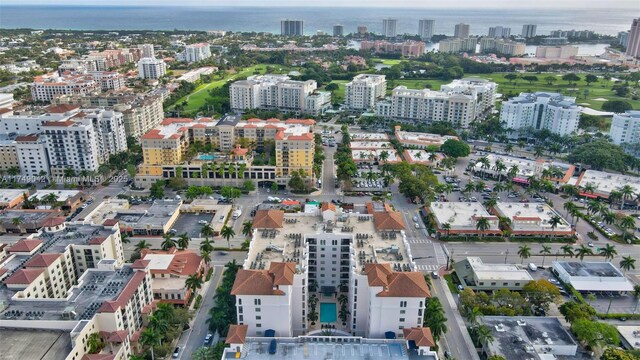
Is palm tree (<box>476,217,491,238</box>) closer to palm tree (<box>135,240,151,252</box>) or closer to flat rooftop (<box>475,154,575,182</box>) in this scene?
flat rooftop (<box>475,154,575,182</box>)

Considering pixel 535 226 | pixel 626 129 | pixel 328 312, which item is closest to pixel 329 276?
pixel 328 312

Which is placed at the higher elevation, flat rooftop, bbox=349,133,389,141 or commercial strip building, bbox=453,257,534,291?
flat rooftop, bbox=349,133,389,141

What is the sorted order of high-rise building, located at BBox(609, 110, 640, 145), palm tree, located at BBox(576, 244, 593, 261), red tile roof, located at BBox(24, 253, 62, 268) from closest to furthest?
1. red tile roof, located at BBox(24, 253, 62, 268)
2. palm tree, located at BBox(576, 244, 593, 261)
3. high-rise building, located at BBox(609, 110, 640, 145)

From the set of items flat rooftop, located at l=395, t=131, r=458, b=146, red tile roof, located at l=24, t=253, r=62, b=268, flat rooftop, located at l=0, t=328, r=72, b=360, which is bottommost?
flat rooftop, located at l=395, t=131, r=458, b=146

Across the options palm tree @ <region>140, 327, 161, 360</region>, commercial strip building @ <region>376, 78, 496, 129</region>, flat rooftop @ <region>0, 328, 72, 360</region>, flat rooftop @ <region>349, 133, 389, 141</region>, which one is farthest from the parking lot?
commercial strip building @ <region>376, 78, 496, 129</region>

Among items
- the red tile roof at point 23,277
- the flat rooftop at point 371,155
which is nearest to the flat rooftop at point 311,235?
the red tile roof at point 23,277

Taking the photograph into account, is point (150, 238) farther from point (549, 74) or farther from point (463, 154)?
point (549, 74)

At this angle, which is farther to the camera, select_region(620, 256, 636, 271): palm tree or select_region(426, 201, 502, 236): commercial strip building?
select_region(426, 201, 502, 236): commercial strip building
